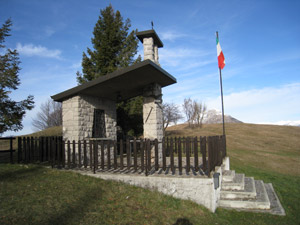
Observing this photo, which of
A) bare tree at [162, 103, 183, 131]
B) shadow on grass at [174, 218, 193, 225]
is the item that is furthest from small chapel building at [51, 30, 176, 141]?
bare tree at [162, 103, 183, 131]

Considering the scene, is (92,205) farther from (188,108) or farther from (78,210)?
(188,108)

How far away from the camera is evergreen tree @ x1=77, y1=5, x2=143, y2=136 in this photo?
15258mm

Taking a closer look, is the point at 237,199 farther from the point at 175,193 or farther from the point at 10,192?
the point at 10,192

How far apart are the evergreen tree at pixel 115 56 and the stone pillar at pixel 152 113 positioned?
6050 millimetres

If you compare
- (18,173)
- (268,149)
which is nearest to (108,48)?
(18,173)

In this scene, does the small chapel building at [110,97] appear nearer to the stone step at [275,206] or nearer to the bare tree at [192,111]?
the stone step at [275,206]

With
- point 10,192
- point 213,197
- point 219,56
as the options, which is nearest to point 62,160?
point 10,192

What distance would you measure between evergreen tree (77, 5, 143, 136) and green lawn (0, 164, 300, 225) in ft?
29.5

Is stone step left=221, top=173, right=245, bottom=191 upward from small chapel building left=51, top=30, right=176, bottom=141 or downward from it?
downward

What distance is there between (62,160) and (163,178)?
150 inches

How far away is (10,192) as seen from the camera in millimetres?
4973

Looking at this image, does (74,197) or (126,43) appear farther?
(126,43)

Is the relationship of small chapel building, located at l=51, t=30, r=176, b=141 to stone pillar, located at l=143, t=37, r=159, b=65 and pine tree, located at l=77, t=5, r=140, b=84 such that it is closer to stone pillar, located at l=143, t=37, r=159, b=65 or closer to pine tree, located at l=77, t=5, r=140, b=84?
stone pillar, located at l=143, t=37, r=159, b=65

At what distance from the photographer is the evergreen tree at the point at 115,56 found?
15.3 m
